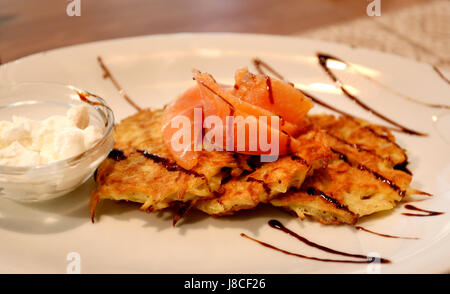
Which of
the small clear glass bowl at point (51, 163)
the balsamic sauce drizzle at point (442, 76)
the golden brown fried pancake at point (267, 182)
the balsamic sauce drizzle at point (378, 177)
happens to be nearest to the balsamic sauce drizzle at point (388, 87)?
the balsamic sauce drizzle at point (442, 76)

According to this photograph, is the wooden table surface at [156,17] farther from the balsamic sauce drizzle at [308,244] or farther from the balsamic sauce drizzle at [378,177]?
the balsamic sauce drizzle at [308,244]

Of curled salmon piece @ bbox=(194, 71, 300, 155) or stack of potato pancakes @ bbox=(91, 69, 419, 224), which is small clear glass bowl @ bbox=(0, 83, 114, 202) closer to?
stack of potato pancakes @ bbox=(91, 69, 419, 224)

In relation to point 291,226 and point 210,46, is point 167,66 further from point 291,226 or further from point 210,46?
point 291,226

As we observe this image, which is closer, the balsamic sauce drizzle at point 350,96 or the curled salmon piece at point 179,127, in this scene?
the curled salmon piece at point 179,127

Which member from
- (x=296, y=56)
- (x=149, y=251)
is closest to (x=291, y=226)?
(x=149, y=251)

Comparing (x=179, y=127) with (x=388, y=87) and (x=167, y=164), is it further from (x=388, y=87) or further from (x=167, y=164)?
(x=388, y=87)

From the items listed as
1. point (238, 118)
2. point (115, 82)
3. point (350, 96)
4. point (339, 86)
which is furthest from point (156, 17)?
point (238, 118)
